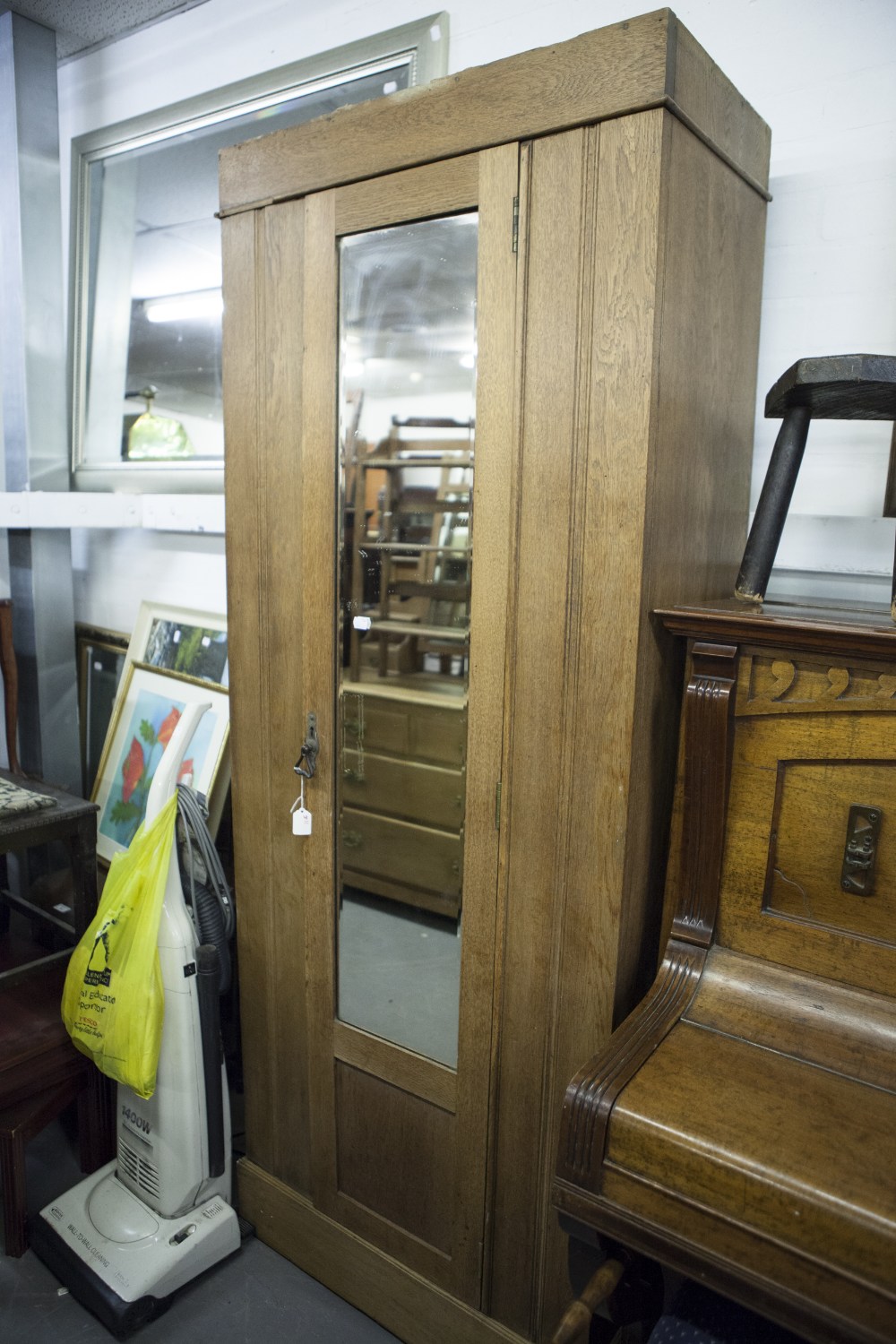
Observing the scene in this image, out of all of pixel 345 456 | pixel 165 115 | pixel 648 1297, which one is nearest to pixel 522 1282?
pixel 648 1297

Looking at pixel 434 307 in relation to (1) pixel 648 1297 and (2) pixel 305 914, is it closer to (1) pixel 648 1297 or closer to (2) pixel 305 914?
(2) pixel 305 914

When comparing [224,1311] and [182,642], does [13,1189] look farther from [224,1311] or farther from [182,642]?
[182,642]

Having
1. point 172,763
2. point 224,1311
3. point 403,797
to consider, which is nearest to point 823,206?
point 403,797

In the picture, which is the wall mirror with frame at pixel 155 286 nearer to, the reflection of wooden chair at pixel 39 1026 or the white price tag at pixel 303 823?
the reflection of wooden chair at pixel 39 1026

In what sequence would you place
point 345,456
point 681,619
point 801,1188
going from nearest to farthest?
point 801,1188 → point 681,619 → point 345,456

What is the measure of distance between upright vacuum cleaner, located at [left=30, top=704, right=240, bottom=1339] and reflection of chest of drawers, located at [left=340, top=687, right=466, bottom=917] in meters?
0.43

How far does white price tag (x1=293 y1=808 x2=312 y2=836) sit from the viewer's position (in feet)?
6.01

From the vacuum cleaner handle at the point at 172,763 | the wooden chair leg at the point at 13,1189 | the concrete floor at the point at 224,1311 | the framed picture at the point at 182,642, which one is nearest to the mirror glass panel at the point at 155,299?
the framed picture at the point at 182,642

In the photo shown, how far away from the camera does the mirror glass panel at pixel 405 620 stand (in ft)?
5.22

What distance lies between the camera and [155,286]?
290 centimetres

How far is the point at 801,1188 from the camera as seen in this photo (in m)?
1.06

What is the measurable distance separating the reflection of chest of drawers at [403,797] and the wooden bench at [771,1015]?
429 millimetres

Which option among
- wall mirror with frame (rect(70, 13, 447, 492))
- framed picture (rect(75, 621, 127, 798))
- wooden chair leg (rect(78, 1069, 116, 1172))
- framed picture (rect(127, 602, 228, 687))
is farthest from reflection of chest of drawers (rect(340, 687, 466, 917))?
framed picture (rect(75, 621, 127, 798))

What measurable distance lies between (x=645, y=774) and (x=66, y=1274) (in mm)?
1705
